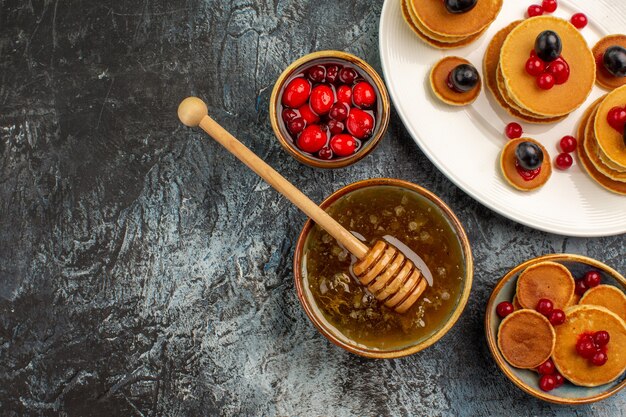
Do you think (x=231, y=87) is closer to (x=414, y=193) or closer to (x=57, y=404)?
(x=414, y=193)

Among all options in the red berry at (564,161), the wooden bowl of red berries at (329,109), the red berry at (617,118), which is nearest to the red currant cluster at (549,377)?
the red berry at (564,161)

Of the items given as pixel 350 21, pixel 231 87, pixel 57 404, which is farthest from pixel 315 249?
pixel 57 404

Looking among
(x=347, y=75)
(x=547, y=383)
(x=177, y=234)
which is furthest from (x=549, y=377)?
(x=177, y=234)

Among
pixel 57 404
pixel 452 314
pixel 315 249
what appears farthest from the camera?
pixel 57 404

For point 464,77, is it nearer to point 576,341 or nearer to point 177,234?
point 576,341

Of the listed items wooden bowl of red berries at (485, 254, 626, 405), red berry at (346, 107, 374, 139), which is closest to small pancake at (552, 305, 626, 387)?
wooden bowl of red berries at (485, 254, 626, 405)

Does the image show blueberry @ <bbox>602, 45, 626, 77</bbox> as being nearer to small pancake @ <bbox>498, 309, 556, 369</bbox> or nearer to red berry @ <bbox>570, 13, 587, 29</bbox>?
red berry @ <bbox>570, 13, 587, 29</bbox>

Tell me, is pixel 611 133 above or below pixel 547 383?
above
